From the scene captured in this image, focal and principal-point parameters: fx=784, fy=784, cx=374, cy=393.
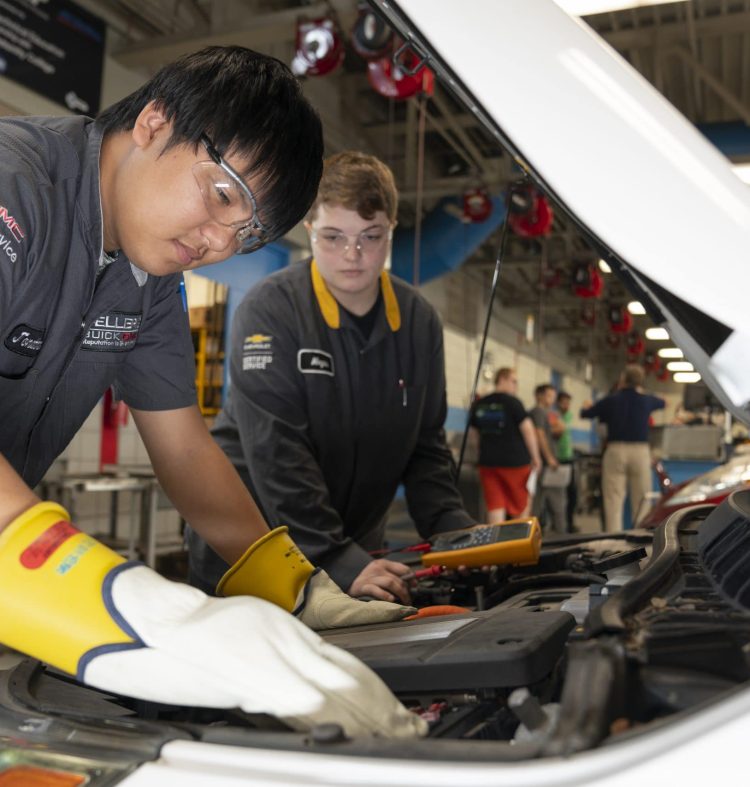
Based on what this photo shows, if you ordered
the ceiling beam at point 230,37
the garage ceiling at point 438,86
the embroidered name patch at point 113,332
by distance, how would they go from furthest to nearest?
the garage ceiling at point 438,86
the ceiling beam at point 230,37
the embroidered name patch at point 113,332

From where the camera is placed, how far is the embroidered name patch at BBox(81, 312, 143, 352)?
115 centimetres

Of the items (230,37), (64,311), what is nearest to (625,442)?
(230,37)

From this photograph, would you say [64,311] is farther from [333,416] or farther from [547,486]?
[547,486]

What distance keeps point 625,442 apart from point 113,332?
19.5ft

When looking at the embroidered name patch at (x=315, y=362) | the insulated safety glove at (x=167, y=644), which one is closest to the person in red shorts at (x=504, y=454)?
the embroidered name patch at (x=315, y=362)

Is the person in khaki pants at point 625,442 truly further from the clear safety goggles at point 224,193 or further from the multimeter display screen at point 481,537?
the clear safety goggles at point 224,193

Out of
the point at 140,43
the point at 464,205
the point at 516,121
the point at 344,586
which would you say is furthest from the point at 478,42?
the point at 464,205

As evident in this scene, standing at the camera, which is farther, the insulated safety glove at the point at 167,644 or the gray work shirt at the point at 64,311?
the gray work shirt at the point at 64,311

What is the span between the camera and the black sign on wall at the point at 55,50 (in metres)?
4.45

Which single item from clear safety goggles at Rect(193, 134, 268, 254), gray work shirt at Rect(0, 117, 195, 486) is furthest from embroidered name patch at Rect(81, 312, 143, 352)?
clear safety goggles at Rect(193, 134, 268, 254)

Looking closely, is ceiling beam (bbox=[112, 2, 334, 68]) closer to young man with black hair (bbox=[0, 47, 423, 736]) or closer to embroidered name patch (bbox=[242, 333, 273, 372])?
embroidered name patch (bbox=[242, 333, 273, 372])

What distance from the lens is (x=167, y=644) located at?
59cm

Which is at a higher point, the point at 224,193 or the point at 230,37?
the point at 230,37

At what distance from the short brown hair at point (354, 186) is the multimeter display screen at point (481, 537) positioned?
0.69 metres
